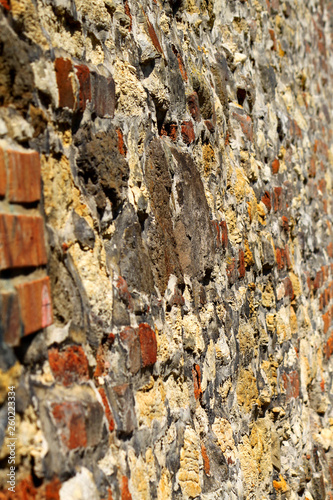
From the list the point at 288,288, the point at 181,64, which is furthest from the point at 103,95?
the point at 288,288

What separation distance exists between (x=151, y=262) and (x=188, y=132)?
0.53m

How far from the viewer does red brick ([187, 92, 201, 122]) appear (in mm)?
1748

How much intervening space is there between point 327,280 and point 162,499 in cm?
245

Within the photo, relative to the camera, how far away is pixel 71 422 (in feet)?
3.06

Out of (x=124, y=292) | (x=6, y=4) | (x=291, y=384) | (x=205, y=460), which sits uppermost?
(x=6, y=4)

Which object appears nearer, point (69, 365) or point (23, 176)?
point (23, 176)

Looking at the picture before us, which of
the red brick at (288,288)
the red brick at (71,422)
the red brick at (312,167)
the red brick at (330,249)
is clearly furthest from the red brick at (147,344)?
the red brick at (330,249)

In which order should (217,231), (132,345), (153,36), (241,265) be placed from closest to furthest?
(132,345), (153,36), (217,231), (241,265)

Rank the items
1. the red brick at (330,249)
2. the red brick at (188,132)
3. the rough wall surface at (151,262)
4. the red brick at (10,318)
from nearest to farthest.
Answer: the red brick at (10,318) → the rough wall surface at (151,262) → the red brick at (188,132) → the red brick at (330,249)

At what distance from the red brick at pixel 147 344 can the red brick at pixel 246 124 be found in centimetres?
123

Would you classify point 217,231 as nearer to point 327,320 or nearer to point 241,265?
point 241,265

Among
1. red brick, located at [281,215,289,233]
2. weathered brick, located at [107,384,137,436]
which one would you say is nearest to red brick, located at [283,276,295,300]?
red brick, located at [281,215,289,233]

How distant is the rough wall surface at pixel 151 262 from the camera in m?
0.90

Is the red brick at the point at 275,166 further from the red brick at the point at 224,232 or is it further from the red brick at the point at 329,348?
the red brick at the point at 329,348
